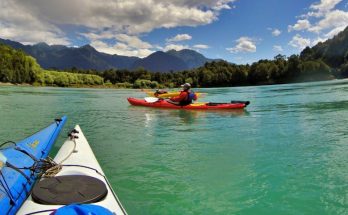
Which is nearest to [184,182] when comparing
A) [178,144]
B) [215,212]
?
[215,212]

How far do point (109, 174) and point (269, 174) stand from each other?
3342 millimetres

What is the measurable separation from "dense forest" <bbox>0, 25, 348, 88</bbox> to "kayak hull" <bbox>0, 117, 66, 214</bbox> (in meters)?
74.7

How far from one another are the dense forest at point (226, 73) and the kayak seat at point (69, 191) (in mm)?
77677

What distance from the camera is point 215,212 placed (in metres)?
5.25

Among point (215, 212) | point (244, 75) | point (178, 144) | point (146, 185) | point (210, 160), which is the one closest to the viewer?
point (215, 212)

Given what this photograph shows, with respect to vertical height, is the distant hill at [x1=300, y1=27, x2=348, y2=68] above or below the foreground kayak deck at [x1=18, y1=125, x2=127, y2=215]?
above

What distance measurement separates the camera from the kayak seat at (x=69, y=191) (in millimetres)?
3668

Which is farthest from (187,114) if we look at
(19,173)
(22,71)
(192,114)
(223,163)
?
(22,71)

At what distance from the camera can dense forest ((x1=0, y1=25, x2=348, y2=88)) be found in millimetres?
78500

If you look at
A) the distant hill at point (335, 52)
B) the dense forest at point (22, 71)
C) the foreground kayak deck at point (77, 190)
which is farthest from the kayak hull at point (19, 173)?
the distant hill at point (335, 52)

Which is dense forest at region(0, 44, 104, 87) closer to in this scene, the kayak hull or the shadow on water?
the shadow on water

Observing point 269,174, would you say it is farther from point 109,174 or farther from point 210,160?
point 109,174

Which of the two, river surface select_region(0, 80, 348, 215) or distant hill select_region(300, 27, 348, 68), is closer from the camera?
river surface select_region(0, 80, 348, 215)

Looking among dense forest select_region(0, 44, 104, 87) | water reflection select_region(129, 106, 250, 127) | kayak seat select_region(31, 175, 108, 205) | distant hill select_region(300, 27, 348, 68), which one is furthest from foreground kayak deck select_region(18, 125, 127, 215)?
distant hill select_region(300, 27, 348, 68)
